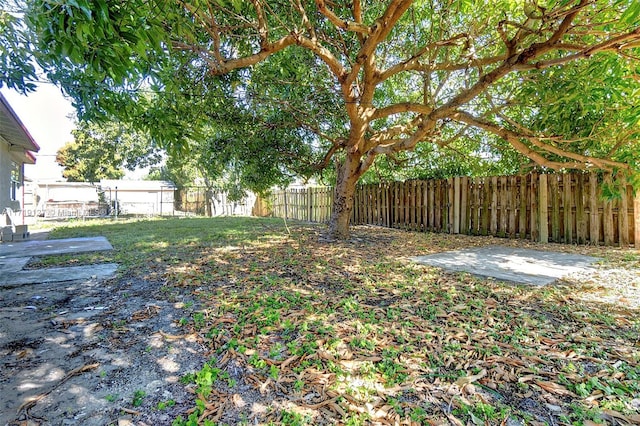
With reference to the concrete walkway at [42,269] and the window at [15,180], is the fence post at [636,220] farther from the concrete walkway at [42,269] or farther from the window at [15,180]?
the window at [15,180]

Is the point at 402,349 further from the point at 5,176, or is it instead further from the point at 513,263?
the point at 5,176

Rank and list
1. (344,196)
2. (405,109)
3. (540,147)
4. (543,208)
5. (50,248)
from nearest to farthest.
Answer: (540,147)
(405,109)
(50,248)
(543,208)
(344,196)

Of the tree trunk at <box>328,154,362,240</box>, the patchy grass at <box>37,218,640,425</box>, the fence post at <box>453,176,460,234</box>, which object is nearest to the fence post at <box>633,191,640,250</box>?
the patchy grass at <box>37,218,640,425</box>

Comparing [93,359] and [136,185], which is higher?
[136,185]

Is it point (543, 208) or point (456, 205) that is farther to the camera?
point (456, 205)

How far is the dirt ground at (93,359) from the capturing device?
1923mm

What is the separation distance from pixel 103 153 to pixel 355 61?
2901 cm

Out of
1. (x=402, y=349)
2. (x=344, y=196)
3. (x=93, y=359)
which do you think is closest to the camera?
(x=93, y=359)

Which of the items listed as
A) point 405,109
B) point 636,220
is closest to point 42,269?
point 405,109

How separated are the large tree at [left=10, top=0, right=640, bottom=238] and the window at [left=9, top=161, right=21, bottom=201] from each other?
946 cm

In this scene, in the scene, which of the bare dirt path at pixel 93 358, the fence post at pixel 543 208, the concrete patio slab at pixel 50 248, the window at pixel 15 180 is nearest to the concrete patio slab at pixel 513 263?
the fence post at pixel 543 208

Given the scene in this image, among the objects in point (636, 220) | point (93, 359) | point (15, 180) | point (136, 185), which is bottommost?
point (93, 359)

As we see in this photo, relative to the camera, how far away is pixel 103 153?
1100 inches

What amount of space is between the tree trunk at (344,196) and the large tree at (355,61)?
35 mm
